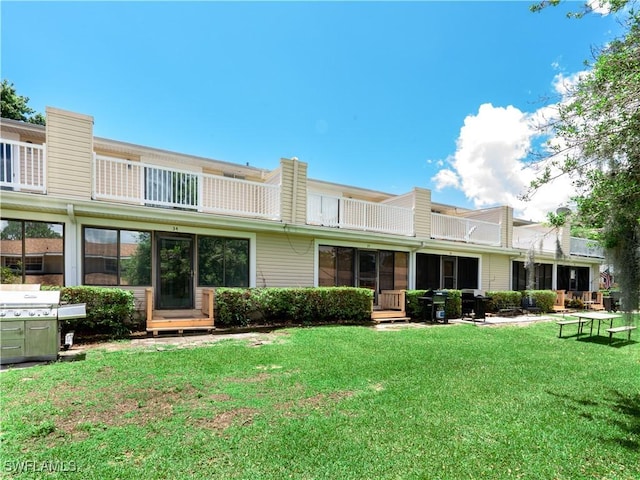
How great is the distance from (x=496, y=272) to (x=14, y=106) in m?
32.4

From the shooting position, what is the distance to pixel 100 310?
721 cm

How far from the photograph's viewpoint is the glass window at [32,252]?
24.8 ft

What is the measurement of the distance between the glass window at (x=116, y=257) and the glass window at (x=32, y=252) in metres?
0.55

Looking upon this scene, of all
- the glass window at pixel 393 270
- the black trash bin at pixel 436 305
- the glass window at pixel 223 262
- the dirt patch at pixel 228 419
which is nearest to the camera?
the dirt patch at pixel 228 419

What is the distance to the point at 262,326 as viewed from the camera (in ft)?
30.9

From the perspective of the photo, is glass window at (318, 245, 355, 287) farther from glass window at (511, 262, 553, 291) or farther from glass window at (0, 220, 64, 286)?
glass window at (511, 262, 553, 291)

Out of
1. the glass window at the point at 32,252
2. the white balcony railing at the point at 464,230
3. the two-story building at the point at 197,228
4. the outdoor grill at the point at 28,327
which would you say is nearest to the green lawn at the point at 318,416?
the outdoor grill at the point at 28,327

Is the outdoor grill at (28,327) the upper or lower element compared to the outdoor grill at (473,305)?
upper

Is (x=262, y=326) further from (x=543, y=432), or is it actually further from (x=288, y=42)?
(x=288, y=42)

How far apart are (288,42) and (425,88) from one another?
19.9 ft

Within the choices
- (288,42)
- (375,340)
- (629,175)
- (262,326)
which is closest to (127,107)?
(288,42)

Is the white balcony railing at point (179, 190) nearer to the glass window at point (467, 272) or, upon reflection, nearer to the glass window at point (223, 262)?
the glass window at point (223, 262)

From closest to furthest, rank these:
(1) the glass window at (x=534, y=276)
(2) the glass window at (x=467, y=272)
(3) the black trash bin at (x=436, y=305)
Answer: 1. (3) the black trash bin at (x=436, y=305)
2. (2) the glass window at (x=467, y=272)
3. (1) the glass window at (x=534, y=276)

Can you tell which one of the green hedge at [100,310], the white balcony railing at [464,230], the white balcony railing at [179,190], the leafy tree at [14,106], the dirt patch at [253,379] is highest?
the leafy tree at [14,106]
